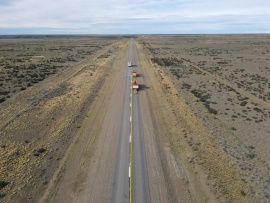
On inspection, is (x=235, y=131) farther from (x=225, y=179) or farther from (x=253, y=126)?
(x=225, y=179)

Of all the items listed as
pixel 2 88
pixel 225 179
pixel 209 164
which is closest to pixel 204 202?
pixel 225 179

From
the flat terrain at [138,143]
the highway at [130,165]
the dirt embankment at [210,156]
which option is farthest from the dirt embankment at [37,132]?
the dirt embankment at [210,156]

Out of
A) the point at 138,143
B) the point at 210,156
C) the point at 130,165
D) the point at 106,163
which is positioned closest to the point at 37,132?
the point at 106,163

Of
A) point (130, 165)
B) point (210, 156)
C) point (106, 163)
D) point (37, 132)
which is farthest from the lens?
point (37, 132)

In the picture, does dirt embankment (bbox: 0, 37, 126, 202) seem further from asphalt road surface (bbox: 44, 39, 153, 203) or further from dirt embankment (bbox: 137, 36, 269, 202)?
dirt embankment (bbox: 137, 36, 269, 202)

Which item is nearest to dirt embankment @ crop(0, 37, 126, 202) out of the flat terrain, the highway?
the flat terrain

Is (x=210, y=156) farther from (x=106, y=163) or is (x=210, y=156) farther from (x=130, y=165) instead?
(x=106, y=163)

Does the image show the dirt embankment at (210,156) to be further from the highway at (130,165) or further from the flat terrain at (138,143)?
the highway at (130,165)
